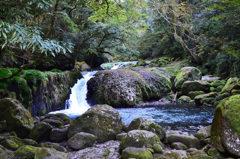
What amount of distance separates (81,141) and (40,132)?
1.20 m

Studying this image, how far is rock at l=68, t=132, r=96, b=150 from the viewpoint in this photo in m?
3.79

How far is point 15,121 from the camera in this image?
4.08 metres

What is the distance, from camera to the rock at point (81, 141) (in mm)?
3789

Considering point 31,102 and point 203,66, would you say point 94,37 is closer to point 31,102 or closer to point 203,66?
point 31,102

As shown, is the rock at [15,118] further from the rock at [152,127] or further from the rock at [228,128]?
the rock at [228,128]

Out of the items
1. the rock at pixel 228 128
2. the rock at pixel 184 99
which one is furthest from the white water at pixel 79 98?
the rock at pixel 228 128

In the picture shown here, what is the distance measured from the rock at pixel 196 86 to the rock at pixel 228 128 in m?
8.16

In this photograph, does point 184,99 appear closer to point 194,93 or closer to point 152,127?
point 194,93

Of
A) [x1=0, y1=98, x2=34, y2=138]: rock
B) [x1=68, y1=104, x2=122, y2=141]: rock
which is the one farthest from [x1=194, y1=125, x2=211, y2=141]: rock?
[x1=0, y1=98, x2=34, y2=138]: rock

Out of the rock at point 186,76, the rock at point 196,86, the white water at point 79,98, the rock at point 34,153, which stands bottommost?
the white water at point 79,98

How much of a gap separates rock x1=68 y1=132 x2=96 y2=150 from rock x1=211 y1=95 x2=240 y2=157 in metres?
2.71

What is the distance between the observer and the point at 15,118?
411cm

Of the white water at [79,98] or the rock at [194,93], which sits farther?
the rock at [194,93]

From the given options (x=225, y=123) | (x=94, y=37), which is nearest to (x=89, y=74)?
(x=94, y=37)
